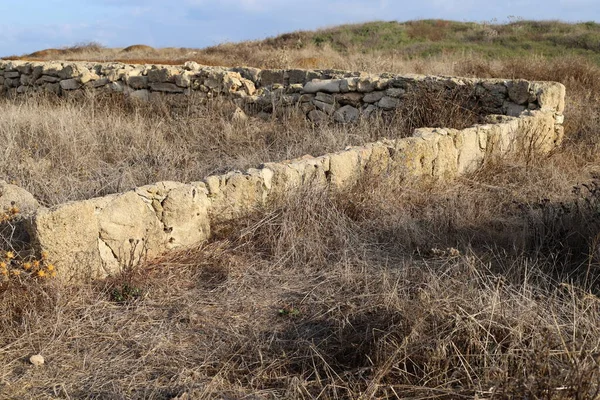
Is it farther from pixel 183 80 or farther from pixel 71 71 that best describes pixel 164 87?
pixel 71 71

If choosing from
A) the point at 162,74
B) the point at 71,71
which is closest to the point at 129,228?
the point at 162,74

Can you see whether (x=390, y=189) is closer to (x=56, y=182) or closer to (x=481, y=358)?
(x=481, y=358)

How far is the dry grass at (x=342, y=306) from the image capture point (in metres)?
2.70

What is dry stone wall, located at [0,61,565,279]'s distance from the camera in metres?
3.73

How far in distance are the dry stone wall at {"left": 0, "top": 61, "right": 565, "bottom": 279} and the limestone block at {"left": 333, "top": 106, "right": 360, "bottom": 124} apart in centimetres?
2

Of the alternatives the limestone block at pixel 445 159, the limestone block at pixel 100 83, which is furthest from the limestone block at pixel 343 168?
the limestone block at pixel 100 83

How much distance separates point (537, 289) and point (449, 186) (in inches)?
99.3

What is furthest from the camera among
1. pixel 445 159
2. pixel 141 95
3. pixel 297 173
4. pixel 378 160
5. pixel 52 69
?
pixel 52 69

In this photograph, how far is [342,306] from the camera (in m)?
3.47

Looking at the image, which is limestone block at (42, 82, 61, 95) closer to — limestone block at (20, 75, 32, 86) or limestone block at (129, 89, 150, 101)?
limestone block at (20, 75, 32, 86)

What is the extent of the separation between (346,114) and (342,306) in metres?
5.29

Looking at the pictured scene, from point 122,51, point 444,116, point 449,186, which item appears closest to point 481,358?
point 449,186

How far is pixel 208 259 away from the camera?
412cm

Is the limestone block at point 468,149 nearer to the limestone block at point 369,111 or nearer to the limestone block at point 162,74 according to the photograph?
the limestone block at point 369,111
